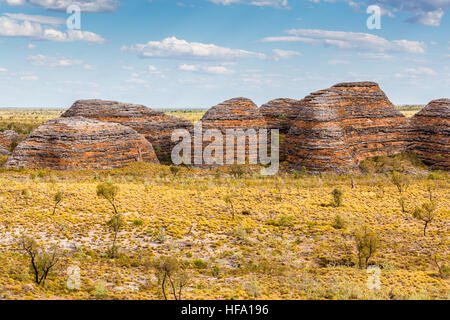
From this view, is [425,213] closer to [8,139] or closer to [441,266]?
[441,266]

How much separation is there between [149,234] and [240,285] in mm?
9694

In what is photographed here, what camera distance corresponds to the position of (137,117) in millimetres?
54969

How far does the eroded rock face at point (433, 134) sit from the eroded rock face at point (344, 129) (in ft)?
5.13

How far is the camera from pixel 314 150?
43.8m

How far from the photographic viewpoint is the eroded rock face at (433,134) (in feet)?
158

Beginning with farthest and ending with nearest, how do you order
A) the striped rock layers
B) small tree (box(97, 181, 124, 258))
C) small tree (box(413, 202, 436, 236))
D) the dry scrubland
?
the striped rock layers
small tree (box(413, 202, 436, 236))
small tree (box(97, 181, 124, 258))
the dry scrubland

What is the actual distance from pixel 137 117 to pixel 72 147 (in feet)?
47.1

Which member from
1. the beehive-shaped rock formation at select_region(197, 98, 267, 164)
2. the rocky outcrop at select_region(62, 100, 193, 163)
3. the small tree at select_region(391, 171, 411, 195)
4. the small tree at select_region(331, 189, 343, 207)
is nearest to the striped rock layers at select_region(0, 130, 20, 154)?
the rocky outcrop at select_region(62, 100, 193, 163)

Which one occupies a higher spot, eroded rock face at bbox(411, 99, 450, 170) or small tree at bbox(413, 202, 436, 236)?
eroded rock face at bbox(411, 99, 450, 170)

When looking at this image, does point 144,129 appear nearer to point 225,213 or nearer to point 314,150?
point 314,150

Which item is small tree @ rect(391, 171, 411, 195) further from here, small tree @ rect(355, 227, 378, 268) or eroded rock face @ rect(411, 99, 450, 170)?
small tree @ rect(355, 227, 378, 268)

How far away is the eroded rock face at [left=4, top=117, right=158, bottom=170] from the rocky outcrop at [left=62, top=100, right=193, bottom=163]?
7.68m

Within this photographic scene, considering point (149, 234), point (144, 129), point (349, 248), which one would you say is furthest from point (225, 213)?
point (144, 129)

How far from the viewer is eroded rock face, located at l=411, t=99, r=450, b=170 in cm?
4812
